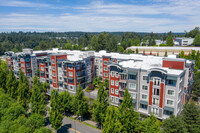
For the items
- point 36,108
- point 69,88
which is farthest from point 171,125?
point 69,88

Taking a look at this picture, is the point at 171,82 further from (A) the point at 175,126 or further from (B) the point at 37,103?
(B) the point at 37,103

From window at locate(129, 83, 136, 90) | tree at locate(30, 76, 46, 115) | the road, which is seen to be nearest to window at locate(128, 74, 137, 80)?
window at locate(129, 83, 136, 90)

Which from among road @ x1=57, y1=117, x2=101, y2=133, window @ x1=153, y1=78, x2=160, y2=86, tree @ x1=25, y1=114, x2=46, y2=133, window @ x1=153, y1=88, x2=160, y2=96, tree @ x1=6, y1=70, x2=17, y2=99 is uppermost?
window @ x1=153, y1=78, x2=160, y2=86

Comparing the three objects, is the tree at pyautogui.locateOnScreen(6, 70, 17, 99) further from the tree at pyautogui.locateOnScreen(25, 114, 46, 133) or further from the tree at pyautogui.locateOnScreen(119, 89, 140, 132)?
the tree at pyautogui.locateOnScreen(119, 89, 140, 132)

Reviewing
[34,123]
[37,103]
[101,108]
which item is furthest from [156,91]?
[37,103]

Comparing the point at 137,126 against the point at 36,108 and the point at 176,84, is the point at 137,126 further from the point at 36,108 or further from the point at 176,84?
the point at 36,108
